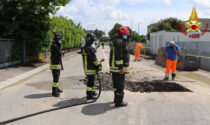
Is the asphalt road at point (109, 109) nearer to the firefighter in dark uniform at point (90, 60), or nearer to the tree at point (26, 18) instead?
the firefighter in dark uniform at point (90, 60)

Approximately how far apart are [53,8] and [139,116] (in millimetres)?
11355

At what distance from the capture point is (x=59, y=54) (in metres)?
6.34

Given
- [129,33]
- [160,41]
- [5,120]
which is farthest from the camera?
[160,41]

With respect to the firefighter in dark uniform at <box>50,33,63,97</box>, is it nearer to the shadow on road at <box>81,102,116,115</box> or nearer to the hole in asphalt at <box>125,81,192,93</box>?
the shadow on road at <box>81,102,116,115</box>

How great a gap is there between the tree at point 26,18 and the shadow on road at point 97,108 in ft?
31.4

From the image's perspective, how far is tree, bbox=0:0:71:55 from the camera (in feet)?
42.8

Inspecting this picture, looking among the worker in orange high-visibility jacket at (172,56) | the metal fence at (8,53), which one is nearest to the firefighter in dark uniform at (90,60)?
the worker in orange high-visibility jacket at (172,56)

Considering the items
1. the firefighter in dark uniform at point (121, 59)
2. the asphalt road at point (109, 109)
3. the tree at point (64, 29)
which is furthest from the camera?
the tree at point (64, 29)

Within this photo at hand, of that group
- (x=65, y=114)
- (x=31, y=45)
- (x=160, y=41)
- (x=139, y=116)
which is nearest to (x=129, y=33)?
(x=139, y=116)

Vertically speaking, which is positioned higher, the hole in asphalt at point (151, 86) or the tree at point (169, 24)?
the tree at point (169, 24)

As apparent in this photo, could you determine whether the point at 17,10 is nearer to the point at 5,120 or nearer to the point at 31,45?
the point at 31,45

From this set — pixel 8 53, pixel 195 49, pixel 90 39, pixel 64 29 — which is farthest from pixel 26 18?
pixel 64 29

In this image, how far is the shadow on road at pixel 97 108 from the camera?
488 centimetres

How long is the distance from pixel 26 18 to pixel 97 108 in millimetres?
10116
